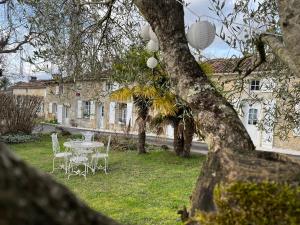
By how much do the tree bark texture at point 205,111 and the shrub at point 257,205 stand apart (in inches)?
3.0

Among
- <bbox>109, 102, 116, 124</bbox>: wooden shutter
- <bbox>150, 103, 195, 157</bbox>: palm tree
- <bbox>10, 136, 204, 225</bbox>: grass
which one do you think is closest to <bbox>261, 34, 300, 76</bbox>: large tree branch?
<bbox>10, 136, 204, 225</bbox>: grass

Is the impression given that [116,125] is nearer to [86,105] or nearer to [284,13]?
[86,105]

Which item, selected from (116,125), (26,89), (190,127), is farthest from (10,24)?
(26,89)

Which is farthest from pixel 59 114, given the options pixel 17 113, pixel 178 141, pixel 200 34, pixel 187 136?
pixel 200 34

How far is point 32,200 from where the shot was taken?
60cm

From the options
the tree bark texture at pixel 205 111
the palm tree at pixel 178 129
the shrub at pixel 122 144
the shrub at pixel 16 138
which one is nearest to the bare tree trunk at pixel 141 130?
the palm tree at pixel 178 129

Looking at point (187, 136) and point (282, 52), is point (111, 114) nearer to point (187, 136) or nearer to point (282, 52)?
point (187, 136)

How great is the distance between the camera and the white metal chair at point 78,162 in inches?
469

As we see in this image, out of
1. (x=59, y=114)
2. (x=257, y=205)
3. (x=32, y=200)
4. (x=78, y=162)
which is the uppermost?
(x=59, y=114)

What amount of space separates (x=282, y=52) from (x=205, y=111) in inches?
25.4

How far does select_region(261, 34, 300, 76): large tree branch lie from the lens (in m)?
2.07

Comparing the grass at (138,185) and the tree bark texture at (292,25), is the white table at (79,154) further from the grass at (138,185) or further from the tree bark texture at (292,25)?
the tree bark texture at (292,25)

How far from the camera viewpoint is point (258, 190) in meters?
1.30

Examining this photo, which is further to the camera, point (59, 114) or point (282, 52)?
point (59, 114)
